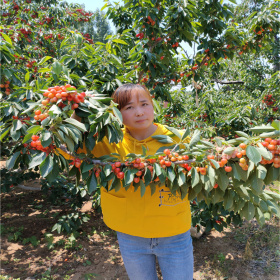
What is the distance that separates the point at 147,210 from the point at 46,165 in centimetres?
65

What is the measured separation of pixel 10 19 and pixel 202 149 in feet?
17.8

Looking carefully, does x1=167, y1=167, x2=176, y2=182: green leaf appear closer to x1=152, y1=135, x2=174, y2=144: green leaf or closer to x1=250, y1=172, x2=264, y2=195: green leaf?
x1=152, y1=135, x2=174, y2=144: green leaf

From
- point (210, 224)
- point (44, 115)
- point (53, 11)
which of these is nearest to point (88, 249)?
point (210, 224)

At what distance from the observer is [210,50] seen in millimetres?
2521

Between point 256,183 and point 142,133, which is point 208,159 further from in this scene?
point 142,133

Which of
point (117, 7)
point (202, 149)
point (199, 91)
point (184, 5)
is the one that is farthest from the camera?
point (199, 91)

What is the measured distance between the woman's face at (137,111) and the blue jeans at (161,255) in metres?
0.69

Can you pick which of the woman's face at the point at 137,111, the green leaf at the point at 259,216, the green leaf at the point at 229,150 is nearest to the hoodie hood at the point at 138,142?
the woman's face at the point at 137,111

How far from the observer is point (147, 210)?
1.30 m

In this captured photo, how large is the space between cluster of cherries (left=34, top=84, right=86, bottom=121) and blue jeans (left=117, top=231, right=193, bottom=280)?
87cm

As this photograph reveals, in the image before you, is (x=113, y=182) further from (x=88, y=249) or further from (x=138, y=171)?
(x=88, y=249)

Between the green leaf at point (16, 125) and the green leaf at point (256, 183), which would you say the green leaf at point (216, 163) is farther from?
Answer: the green leaf at point (16, 125)

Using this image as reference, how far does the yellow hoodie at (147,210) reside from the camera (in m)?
1.30

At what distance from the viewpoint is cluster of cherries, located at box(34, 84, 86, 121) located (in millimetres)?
990
